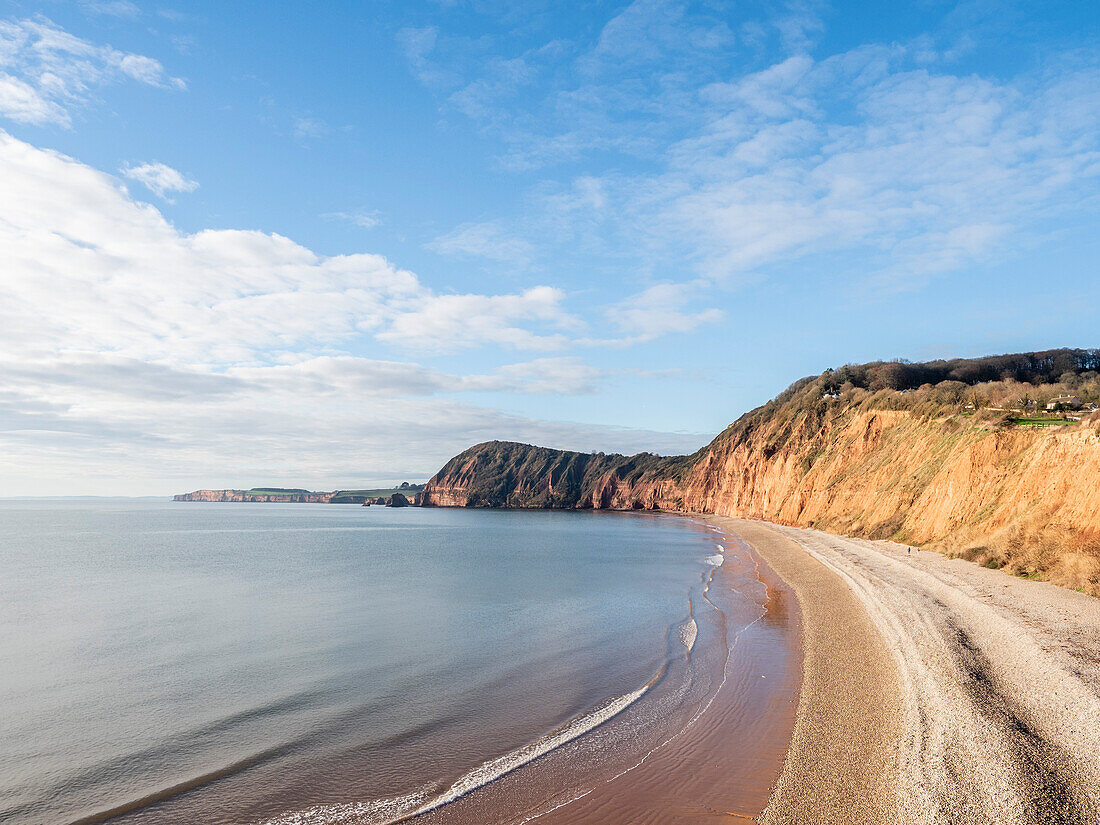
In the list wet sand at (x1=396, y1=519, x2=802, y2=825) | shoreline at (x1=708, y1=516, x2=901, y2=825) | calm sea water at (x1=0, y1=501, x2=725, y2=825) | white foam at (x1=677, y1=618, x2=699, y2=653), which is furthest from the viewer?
white foam at (x1=677, y1=618, x2=699, y2=653)

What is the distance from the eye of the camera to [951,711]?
31.7ft

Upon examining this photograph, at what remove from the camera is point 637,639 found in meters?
18.9

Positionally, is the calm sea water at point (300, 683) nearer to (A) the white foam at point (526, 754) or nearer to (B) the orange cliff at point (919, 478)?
(A) the white foam at point (526, 754)

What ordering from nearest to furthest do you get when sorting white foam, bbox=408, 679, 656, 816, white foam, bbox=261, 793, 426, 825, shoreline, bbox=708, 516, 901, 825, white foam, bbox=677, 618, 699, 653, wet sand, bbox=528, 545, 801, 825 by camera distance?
shoreline, bbox=708, 516, 901, 825, wet sand, bbox=528, 545, 801, 825, white foam, bbox=261, 793, 426, 825, white foam, bbox=408, 679, 656, 816, white foam, bbox=677, 618, 699, 653

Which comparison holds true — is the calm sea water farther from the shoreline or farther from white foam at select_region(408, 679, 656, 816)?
the shoreline

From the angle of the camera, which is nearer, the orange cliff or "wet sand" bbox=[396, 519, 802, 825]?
"wet sand" bbox=[396, 519, 802, 825]

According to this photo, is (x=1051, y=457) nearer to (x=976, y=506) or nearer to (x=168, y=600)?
(x=976, y=506)

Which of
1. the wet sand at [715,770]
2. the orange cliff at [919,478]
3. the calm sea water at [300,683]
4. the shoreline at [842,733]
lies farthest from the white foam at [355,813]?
the orange cliff at [919,478]

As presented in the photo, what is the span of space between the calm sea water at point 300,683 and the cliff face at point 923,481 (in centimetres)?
1248

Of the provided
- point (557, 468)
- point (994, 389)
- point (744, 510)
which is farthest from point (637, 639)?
point (557, 468)

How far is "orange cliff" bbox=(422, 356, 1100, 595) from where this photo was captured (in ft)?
68.0

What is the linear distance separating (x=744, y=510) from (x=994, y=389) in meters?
44.6

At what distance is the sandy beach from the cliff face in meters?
3.26

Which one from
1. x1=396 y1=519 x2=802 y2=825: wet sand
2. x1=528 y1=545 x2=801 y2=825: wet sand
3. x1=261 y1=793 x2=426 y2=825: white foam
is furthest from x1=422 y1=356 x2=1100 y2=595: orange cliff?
x1=261 y1=793 x2=426 y2=825: white foam
